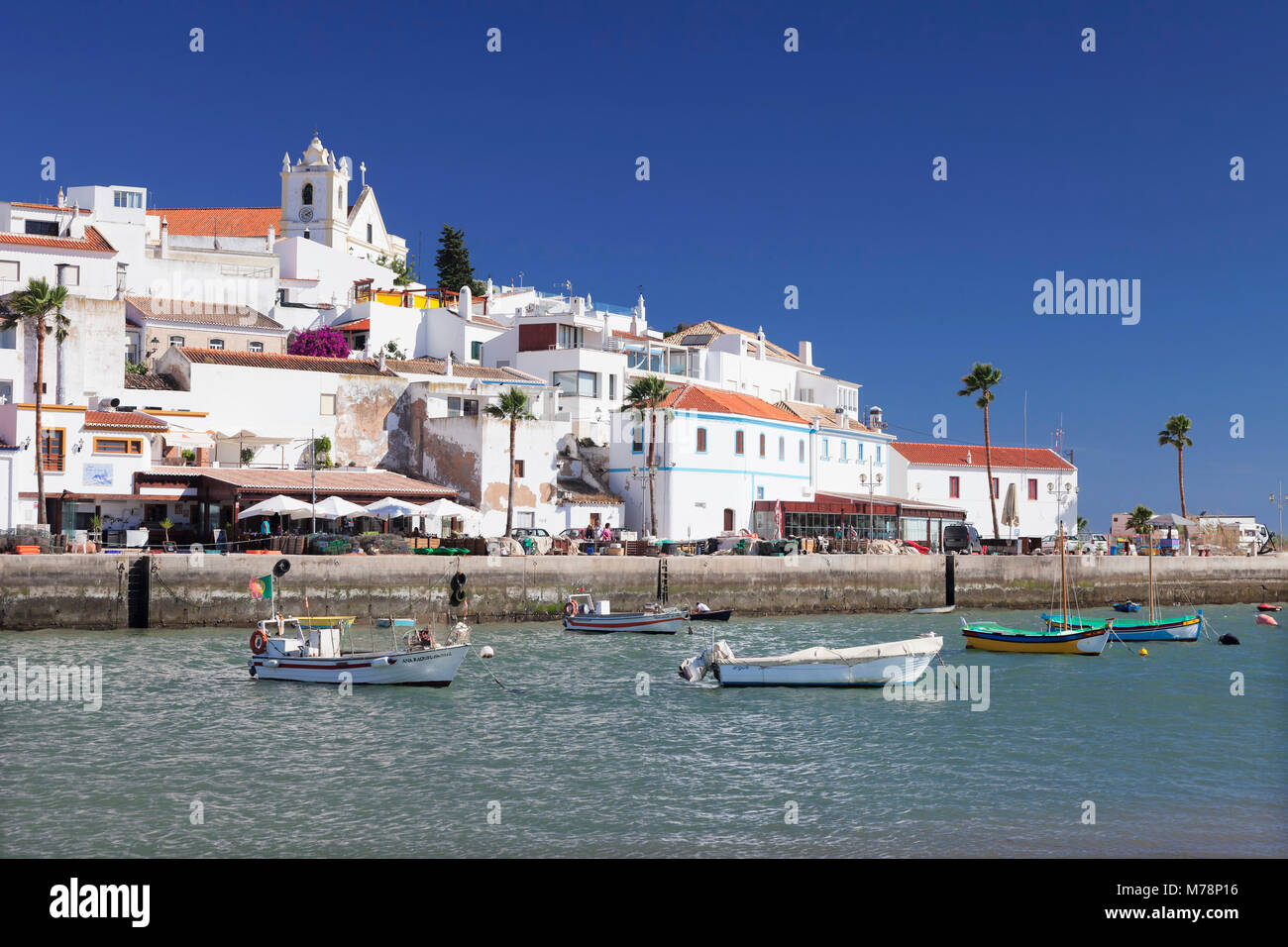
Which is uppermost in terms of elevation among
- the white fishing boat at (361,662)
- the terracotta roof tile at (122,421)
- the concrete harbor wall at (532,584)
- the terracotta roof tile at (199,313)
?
the terracotta roof tile at (199,313)

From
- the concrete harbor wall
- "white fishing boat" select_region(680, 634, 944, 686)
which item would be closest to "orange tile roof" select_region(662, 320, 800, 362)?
the concrete harbor wall

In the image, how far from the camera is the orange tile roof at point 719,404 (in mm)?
68000

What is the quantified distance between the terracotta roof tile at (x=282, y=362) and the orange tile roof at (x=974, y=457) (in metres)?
36.8

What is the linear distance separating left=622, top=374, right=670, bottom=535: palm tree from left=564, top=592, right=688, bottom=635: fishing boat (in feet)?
57.3

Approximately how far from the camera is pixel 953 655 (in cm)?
4272

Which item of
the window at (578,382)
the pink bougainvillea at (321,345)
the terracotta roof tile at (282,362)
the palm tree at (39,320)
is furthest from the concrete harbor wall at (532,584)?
the pink bougainvillea at (321,345)

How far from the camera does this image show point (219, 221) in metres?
114

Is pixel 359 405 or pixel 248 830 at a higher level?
pixel 359 405

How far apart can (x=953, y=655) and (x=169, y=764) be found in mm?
27287

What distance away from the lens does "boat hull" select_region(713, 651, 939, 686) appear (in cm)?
3481

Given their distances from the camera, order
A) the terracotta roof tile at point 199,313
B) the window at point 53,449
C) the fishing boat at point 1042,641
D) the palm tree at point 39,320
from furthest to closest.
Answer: the terracotta roof tile at point 199,313 < the window at point 53,449 < the palm tree at point 39,320 < the fishing boat at point 1042,641

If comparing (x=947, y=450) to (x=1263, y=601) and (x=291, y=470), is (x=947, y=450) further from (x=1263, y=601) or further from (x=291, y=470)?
(x=291, y=470)

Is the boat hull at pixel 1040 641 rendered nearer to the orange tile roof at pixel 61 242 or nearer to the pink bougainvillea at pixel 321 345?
the pink bougainvillea at pixel 321 345

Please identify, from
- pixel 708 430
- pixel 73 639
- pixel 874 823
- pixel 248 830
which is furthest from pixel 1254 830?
pixel 708 430
